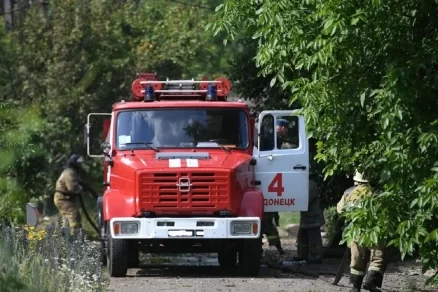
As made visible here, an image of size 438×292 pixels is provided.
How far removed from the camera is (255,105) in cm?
1908

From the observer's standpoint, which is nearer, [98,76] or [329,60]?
[329,60]

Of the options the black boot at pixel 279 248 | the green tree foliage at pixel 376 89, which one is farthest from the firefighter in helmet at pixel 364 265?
the black boot at pixel 279 248

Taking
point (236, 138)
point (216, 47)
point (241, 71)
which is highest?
point (216, 47)

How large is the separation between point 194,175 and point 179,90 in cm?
202

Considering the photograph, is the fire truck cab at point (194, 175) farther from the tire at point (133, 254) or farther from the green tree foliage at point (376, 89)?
the green tree foliage at point (376, 89)

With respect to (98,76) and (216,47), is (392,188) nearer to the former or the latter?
(98,76)

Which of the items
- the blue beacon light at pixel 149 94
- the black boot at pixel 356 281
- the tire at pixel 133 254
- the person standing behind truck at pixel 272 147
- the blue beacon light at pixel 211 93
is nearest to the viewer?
the black boot at pixel 356 281

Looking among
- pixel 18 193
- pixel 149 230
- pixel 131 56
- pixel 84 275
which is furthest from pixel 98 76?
pixel 18 193

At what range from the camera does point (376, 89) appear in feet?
30.8

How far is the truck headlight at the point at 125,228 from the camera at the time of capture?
14.4 metres

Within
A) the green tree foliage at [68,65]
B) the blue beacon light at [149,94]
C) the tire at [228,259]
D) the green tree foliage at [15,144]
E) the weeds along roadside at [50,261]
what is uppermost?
the green tree foliage at [68,65]

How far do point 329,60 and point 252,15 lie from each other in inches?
53.3

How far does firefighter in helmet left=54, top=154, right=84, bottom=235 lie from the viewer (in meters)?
20.0

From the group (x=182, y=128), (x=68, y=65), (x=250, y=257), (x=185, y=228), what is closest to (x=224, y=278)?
(x=250, y=257)
